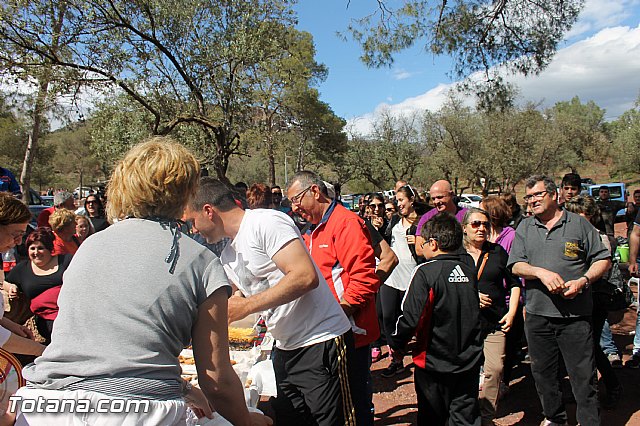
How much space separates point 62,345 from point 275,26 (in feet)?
33.9

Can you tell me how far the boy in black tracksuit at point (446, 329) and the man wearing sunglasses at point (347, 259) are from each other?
1.04ft

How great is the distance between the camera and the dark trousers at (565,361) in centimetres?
349

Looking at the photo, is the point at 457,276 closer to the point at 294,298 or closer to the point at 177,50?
the point at 294,298

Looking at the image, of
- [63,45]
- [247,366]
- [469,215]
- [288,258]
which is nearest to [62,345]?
[288,258]

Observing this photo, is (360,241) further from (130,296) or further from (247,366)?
(130,296)

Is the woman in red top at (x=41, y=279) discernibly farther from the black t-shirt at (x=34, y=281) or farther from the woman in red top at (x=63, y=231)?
the woman in red top at (x=63, y=231)

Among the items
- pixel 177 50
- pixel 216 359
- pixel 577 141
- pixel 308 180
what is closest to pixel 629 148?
pixel 577 141

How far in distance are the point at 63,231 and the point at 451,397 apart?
14.3 feet

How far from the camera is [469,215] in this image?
12.8 ft

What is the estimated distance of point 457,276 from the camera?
3.05 meters

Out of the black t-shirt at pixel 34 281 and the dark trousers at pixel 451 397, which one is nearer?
the dark trousers at pixel 451 397

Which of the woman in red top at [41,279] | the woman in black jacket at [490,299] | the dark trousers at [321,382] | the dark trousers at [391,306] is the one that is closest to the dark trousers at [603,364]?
the woman in black jacket at [490,299]

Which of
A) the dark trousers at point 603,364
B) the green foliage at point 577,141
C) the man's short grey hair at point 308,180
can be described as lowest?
the dark trousers at point 603,364

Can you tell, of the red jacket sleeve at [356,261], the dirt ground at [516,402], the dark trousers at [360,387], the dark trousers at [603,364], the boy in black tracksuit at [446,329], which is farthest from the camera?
the dark trousers at [603,364]
